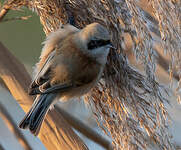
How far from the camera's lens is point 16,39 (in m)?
2.20

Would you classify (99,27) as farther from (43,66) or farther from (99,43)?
(43,66)

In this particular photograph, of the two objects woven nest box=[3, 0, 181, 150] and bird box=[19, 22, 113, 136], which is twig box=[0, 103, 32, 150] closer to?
bird box=[19, 22, 113, 136]

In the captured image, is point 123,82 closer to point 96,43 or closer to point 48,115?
point 96,43

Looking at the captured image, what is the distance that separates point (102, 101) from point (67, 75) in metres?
0.16

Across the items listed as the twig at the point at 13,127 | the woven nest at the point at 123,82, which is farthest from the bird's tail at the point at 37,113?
the twig at the point at 13,127

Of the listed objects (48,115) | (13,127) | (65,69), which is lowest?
(13,127)

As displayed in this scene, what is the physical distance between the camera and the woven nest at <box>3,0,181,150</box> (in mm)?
1115

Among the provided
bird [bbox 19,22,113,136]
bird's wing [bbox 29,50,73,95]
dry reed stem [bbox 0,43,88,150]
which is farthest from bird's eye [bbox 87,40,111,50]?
dry reed stem [bbox 0,43,88,150]

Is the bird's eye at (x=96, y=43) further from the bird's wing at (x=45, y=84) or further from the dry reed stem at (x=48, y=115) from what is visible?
the dry reed stem at (x=48, y=115)

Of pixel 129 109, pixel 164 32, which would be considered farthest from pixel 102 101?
pixel 164 32

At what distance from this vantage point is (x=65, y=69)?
47.6 inches

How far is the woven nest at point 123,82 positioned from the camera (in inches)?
43.9

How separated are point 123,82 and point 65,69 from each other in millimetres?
223

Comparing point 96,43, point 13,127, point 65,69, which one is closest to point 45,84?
point 65,69
